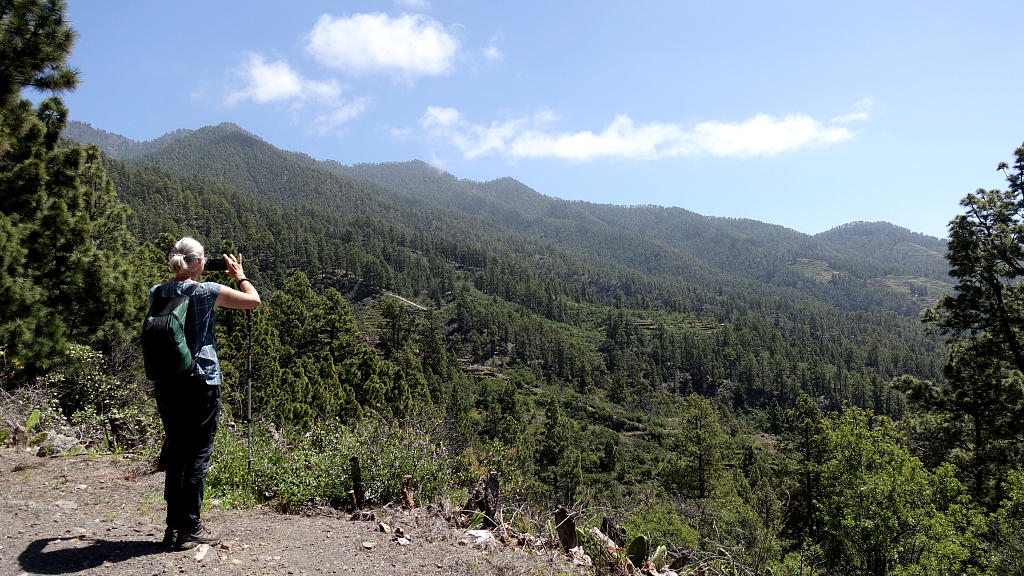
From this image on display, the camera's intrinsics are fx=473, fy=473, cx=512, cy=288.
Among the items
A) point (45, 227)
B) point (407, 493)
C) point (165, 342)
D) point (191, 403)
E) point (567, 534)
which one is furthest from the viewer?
point (45, 227)

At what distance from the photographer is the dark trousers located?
2688mm

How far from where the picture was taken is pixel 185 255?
2.79 meters

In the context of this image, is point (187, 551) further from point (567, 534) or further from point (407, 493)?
point (567, 534)

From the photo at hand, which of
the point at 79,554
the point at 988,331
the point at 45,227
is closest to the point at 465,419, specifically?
the point at 988,331

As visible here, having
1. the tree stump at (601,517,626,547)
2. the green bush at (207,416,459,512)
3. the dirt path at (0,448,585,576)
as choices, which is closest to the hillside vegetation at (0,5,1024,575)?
the green bush at (207,416,459,512)

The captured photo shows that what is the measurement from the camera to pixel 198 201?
92.8 m

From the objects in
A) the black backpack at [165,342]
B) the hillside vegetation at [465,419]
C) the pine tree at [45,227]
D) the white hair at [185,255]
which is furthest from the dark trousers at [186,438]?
the pine tree at [45,227]

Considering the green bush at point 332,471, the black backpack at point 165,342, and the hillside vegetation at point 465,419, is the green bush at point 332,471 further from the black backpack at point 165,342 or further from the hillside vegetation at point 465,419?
the black backpack at point 165,342

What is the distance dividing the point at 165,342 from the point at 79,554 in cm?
131

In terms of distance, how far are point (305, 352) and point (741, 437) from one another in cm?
5528

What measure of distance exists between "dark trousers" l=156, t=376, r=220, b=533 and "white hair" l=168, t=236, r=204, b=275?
0.64 metres

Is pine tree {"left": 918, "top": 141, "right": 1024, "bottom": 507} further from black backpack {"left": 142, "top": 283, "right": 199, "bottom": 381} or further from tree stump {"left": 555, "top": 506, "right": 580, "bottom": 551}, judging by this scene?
black backpack {"left": 142, "top": 283, "right": 199, "bottom": 381}

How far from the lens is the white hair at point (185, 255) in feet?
8.96

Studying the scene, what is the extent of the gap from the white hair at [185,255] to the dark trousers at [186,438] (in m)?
0.64
